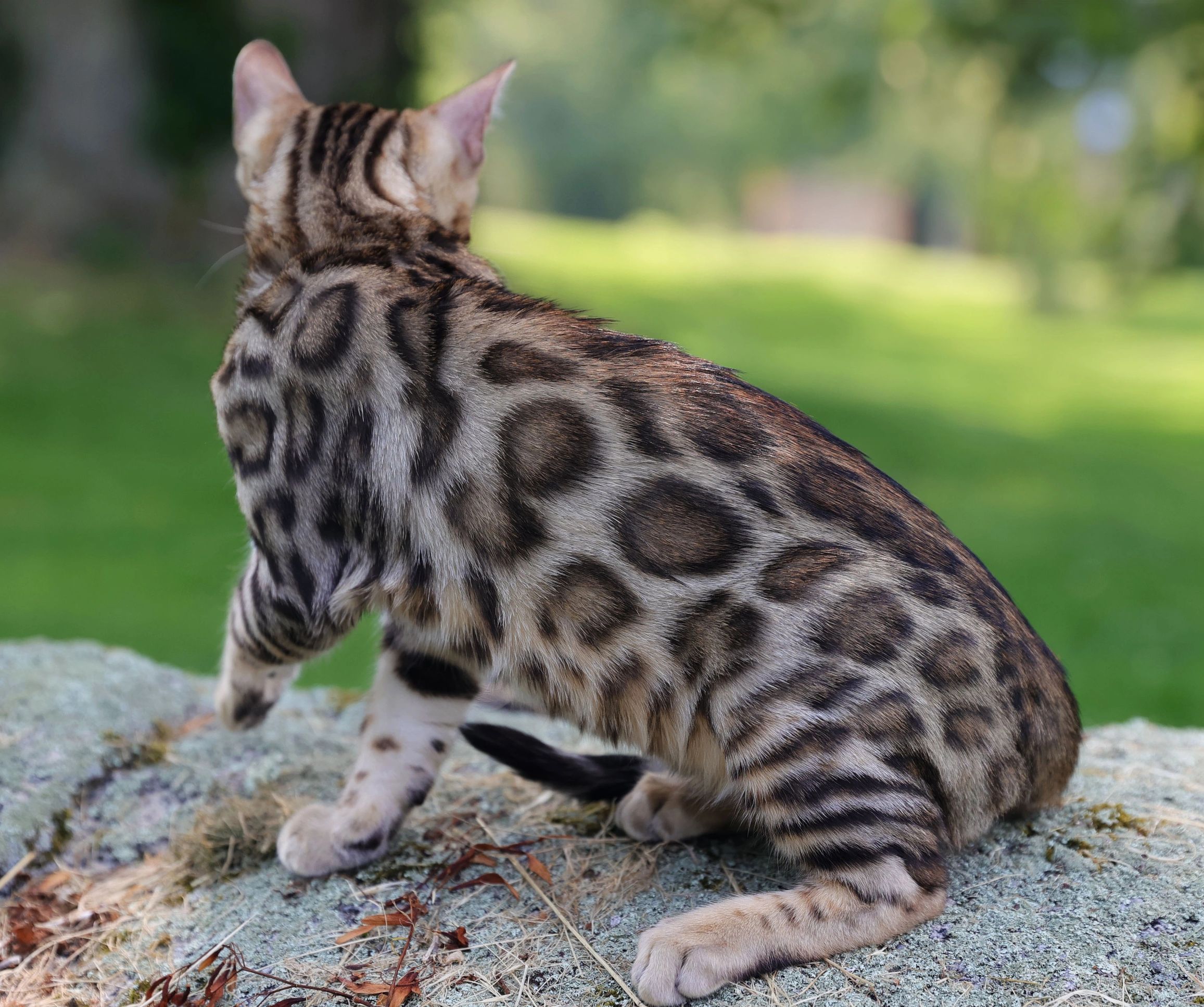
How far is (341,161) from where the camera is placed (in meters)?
2.45

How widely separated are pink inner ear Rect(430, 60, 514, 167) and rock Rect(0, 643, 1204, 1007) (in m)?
1.49

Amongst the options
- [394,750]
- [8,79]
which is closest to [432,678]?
[394,750]

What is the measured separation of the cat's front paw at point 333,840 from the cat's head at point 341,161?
3.69 feet

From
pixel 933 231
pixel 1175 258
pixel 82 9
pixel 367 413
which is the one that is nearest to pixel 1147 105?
pixel 1175 258

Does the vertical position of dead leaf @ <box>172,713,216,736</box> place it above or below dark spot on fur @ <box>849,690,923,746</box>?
below

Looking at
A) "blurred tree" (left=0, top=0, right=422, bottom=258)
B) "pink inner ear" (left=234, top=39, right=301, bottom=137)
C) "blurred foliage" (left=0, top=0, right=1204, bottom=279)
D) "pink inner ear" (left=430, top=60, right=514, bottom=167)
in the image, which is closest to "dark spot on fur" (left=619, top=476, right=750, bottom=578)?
"pink inner ear" (left=430, top=60, right=514, bottom=167)

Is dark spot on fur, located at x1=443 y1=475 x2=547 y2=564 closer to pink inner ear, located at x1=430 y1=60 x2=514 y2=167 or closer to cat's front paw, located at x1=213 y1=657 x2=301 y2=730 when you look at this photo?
cat's front paw, located at x1=213 y1=657 x2=301 y2=730

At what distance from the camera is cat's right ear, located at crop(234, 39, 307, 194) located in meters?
2.53

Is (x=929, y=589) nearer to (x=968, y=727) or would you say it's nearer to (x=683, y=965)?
(x=968, y=727)

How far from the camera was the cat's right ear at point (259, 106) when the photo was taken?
2.53 meters

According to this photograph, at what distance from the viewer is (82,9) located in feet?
31.2

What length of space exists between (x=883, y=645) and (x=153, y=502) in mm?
6291

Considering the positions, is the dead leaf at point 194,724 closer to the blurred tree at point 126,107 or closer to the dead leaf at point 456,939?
the dead leaf at point 456,939

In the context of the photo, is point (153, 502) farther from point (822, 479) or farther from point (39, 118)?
point (822, 479)
